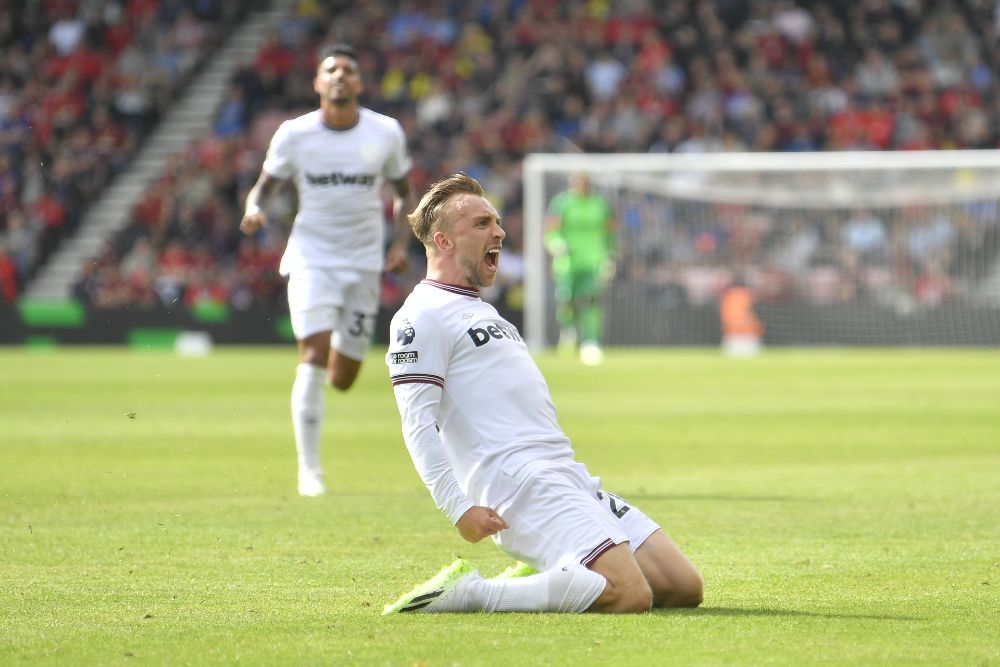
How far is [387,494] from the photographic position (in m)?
9.91

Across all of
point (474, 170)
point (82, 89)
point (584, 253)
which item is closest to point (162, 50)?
point (82, 89)

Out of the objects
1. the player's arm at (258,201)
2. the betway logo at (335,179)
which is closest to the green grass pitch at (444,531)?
the player's arm at (258,201)

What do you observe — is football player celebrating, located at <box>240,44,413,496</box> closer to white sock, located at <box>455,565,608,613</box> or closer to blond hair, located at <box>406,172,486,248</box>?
blond hair, located at <box>406,172,486,248</box>

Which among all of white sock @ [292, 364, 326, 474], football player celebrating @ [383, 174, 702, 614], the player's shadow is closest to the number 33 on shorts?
white sock @ [292, 364, 326, 474]

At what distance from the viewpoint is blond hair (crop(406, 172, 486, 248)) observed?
19.7ft

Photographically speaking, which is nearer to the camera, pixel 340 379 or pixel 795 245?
pixel 340 379

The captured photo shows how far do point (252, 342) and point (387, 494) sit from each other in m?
20.1

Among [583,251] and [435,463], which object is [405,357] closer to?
[435,463]

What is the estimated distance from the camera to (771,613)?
5.74 meters

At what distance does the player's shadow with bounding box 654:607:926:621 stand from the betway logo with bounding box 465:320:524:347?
112 cm

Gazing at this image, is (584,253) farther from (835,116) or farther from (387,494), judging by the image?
(387,494)

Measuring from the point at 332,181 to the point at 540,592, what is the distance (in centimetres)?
524

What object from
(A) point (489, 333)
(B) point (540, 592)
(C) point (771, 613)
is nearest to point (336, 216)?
(A) point (489, 333)

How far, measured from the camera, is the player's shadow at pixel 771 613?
5.64 meters
